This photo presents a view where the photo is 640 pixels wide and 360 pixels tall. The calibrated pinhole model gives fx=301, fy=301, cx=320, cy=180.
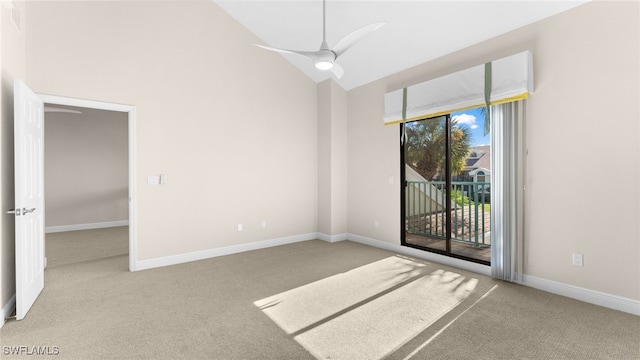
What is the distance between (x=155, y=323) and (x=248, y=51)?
4.28 m

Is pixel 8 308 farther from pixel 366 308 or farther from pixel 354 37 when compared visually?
pixel 354 37

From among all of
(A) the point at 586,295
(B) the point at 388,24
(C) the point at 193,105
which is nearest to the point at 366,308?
(A) the point at 586,295

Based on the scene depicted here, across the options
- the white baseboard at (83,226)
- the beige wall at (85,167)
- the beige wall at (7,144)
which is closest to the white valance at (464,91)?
the beige wall at (7,144)

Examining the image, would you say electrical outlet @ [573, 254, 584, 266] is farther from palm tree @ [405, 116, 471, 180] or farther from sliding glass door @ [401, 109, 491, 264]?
palm tree @ [405, 116, 471, 180]

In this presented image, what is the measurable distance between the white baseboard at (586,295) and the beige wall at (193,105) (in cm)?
373

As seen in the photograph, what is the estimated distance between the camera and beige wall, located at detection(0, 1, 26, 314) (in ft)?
8.83

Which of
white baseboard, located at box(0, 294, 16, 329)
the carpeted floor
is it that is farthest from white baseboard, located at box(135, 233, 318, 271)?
white baseboard, located at box(0, 294, 16, 329)

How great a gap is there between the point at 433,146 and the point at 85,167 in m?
7.77

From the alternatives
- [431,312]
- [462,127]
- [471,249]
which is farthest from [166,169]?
[471,249]

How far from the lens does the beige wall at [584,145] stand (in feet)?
9.25

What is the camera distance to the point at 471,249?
470 centimetres

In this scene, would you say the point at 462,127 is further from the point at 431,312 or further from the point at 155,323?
the point at 155,323

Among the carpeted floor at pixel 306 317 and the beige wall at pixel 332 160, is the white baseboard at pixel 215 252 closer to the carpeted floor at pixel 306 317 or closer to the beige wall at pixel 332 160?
the carpeted floor at pixel 306 317

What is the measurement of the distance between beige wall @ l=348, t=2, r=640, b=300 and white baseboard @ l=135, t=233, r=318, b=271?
3662mm
